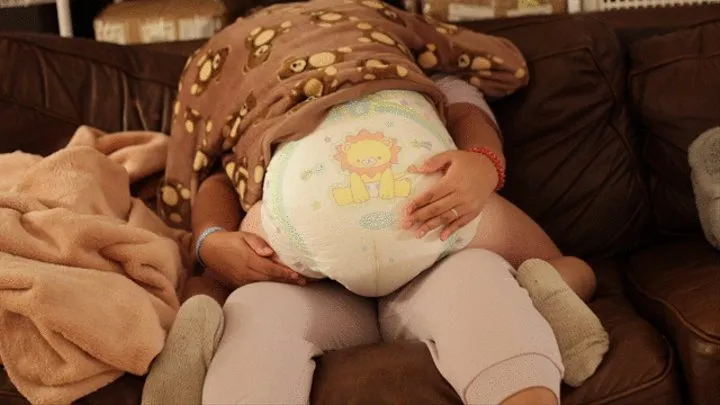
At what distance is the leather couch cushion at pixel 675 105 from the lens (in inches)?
65.8

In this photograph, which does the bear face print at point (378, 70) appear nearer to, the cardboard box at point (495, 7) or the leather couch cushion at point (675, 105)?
the leather couch cushion at point (675, 105)

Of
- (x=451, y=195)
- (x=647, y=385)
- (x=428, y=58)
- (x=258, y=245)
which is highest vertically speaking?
(x=428, y=58)

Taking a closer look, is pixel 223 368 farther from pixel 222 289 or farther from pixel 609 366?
pixel 609 366

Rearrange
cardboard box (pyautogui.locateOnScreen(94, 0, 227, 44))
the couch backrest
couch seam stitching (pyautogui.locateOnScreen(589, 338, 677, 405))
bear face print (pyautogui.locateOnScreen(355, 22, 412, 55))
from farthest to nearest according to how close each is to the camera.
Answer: cardboard box (pyautogui.locateOnScreen(94, 0, 227, 44)) → the couch backrest → bear face print (pyautogui.locateOnScreen(355, 22, 412, 55)) → couch seam stitching (pyautogui.locateOnScreen(589, 338, 677, 405))

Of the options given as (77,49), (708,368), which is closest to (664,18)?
(708,368)

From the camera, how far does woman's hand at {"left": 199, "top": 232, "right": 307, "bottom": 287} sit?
4.41 ft

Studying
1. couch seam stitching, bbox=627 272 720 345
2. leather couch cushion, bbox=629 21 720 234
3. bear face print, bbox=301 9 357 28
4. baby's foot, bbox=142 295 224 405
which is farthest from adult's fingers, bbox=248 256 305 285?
leather couch cushion, bbox=629 21 720 234

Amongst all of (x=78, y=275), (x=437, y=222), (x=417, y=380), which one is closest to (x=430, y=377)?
(x=417, y=380)

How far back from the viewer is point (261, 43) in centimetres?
155

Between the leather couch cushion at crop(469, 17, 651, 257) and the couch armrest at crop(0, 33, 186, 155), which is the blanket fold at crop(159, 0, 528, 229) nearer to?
the leather couch cushion at crop(469, 17, 651, 257)

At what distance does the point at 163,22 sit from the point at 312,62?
105 cm

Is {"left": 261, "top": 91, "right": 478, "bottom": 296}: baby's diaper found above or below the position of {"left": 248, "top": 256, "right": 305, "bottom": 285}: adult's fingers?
above

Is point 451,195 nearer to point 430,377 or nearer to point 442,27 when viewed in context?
point 430,377

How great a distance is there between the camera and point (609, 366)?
1.19 m
